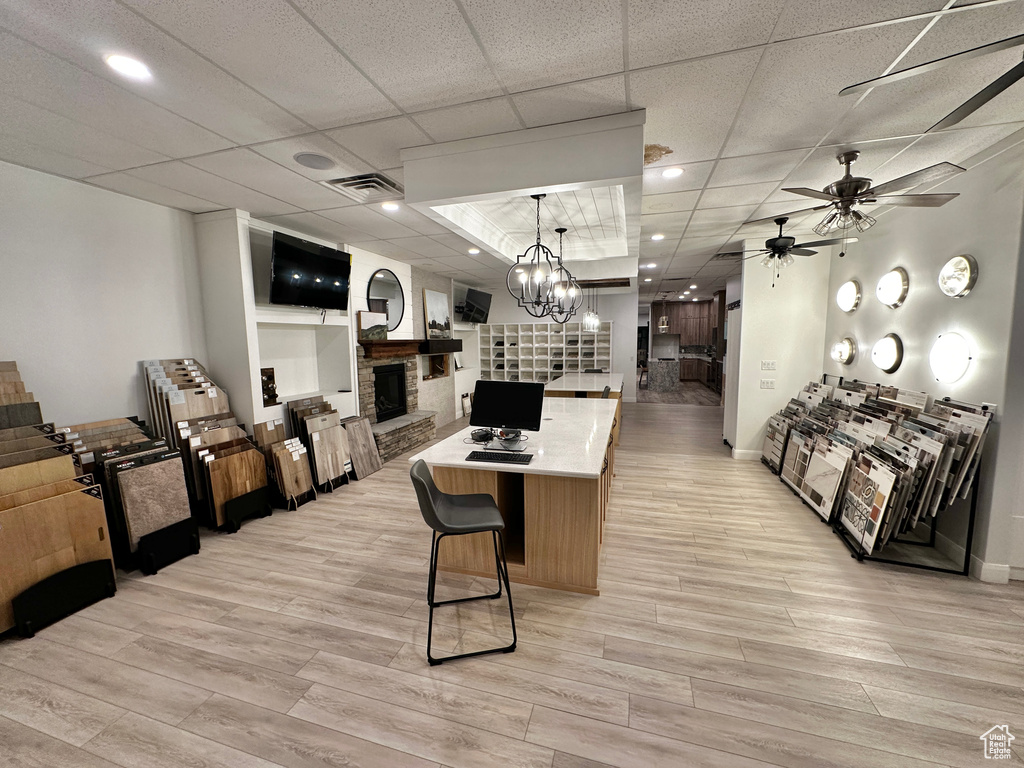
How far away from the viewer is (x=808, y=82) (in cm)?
182

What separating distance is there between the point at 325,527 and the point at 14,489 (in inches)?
69.5

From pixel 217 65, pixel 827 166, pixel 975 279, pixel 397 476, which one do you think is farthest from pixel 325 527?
pixel 975 279

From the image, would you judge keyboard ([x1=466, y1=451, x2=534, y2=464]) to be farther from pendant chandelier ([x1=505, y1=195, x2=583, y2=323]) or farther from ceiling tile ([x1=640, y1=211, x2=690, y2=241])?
ceiling tile ([x1=640, y1=211, x2=690, y2=241])

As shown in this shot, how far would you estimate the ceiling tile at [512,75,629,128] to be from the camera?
1862 millimetres

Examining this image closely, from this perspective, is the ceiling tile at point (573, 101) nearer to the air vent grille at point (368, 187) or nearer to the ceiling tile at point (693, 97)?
the ceiling tile at point (693, 97)

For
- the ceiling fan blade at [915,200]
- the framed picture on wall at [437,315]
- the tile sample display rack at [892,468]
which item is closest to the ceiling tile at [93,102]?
the ceiling fan blade at [915,200]

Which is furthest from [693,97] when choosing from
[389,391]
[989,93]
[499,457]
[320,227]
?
[389,391]

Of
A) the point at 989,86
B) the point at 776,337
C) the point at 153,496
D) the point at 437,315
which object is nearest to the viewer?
the point at 989,86

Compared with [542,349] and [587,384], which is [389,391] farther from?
[542,349]

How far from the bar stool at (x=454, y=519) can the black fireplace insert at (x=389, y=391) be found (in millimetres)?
3639

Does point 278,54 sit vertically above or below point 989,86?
above

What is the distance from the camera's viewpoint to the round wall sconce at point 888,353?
343cm

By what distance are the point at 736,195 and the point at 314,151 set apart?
10.3 ft

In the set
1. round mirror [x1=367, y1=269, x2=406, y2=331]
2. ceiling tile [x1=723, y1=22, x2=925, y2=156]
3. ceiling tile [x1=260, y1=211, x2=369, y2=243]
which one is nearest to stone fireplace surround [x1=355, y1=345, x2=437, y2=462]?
round mirror [x1=367, y1=269, x2=406, y2=331]
